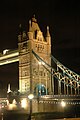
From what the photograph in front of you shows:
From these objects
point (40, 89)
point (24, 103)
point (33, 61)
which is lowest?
point (24, 103)

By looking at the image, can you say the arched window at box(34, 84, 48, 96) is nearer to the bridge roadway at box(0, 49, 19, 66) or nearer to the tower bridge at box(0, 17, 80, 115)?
the tower bridge at box(0, 17, 80, 115)

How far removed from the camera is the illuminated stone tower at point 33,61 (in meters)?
44.8

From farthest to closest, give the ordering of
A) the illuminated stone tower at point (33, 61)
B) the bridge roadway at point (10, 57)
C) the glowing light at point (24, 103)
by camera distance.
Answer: the bridge roadway at point (10, 57) < the illuminated stone tower at point (33, 61) < the glowing light at point (24, 103)

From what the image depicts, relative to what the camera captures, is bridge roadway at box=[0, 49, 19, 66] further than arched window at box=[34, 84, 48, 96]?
Yes

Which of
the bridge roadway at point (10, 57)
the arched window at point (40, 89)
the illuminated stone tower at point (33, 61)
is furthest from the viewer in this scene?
the bridge roadway at point (10, 57)

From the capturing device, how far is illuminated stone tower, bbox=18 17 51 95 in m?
44.8

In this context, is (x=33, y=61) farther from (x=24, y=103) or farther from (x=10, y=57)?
(x=24, y=103)

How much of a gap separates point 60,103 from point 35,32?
9607mm

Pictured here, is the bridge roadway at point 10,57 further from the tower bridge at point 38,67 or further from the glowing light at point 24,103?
the glowing light at point 24,103

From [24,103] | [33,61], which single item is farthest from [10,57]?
[24,103]

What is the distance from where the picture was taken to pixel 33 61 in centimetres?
4569

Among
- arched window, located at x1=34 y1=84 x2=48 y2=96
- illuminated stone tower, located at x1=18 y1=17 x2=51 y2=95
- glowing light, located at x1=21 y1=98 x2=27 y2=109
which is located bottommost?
glowing light, located at x1=21 y1=98 x2=27 y2=109

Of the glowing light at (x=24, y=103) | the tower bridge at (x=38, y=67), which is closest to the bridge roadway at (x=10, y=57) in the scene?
the tower bridge at (x=38, y=67)

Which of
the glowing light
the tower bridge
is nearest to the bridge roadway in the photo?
the tower bridge
